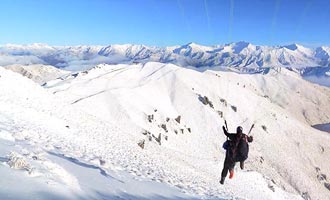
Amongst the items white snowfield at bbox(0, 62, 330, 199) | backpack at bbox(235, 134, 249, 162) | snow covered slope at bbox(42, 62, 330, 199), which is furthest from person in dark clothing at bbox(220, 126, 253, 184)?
snow covered slope at bbox(42, 62, 330, 199)

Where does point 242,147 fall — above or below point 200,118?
below

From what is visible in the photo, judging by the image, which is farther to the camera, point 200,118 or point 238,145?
point 200,118

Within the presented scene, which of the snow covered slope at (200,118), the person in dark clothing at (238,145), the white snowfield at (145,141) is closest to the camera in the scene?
the white snowfield at (145,141)

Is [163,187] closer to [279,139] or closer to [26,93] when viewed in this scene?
[26,93]

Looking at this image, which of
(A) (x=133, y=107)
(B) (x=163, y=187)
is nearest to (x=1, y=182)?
(B) (x=163, y=187)

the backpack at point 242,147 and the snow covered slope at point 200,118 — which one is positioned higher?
the snow covered slope at point 200,118

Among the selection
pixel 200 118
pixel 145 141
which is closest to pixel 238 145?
pixel 145 141

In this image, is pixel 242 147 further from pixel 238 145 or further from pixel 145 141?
pixel 145 141

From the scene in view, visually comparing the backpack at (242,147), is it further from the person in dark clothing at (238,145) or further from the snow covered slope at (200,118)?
the snow covered slope at (200,118)

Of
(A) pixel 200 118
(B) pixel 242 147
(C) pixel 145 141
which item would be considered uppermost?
(A) pixel 200 118

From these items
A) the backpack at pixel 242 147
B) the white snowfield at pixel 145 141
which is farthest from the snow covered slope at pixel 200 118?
the backpack at pixel 242 147
